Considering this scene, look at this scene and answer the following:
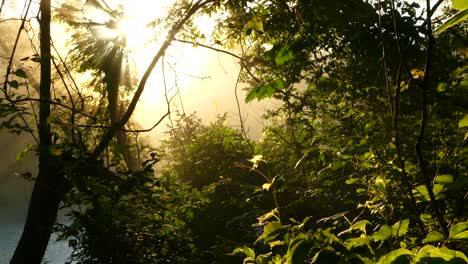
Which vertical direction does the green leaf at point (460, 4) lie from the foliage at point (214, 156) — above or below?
below

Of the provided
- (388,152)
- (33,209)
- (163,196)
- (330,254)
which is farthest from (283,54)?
(33,209)

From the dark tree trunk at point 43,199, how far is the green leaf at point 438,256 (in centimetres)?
333

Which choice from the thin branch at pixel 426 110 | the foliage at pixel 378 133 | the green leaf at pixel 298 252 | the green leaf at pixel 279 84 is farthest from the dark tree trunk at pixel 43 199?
the thin branch at pixel 426 110

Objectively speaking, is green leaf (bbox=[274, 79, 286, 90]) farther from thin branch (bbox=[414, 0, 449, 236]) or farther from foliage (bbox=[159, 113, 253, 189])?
foliage (bbox=[159, 113, 253, 189])

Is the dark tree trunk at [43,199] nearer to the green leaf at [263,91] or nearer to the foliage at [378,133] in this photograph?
the foliage at [378,133]

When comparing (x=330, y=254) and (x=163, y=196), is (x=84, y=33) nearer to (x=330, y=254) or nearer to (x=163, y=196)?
(x=163, y=196)

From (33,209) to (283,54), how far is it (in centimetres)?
302

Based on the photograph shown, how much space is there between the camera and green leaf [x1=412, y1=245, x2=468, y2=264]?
71cm

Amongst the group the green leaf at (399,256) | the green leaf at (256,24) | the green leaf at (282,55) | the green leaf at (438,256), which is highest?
the green leaf at (256,24)

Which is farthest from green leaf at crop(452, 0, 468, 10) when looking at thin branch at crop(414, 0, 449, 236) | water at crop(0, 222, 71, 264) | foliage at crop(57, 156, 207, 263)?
water at crop(0, 222, 71, 264)

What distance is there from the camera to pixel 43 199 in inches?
143

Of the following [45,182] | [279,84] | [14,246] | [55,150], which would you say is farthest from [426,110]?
[14,246]

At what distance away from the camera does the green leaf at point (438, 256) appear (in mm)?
712

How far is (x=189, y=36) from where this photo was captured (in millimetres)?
4242
